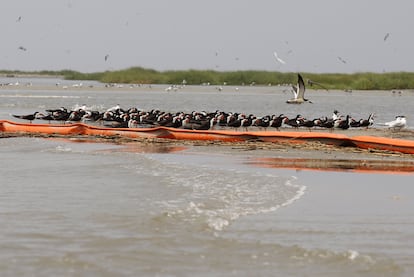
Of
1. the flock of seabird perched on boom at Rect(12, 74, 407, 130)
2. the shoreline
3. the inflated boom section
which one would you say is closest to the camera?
the shoreline

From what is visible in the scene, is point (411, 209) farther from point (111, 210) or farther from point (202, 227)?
point (111, 210)

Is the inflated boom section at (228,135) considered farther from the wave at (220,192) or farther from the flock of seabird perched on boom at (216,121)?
the wave at (220,192)

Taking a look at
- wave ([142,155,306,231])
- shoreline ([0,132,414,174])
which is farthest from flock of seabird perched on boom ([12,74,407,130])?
wave ([142,155,306,231])

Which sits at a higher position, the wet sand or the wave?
the wave

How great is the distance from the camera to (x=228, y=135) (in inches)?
779

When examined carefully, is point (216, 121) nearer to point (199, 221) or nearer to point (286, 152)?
point (286, 152)

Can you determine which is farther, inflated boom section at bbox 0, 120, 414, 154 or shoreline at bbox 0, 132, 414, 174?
inflated boom section at bbox 0, 120, 414, 154

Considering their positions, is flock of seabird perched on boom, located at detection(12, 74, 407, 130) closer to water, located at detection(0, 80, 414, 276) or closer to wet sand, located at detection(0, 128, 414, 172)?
wet sand, located at detection(0, 128, 414, 172)

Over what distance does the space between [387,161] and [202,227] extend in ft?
28.1

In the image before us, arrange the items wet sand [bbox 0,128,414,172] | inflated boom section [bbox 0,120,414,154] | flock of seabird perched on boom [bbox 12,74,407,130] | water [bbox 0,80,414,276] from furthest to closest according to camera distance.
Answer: flock of seabird perched on boom [bbox 12,74,407,130], inflated boom section [bbox 0,120,414,154], wet sand [bbox 0,128,414,172], water [bbox 0,80,414,276]

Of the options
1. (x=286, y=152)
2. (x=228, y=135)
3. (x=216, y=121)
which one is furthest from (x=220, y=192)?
(x=216, y=121)

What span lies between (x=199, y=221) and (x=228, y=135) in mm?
11039

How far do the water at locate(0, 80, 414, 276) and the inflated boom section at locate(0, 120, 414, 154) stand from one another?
4.41 meters

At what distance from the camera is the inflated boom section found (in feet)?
59.0
